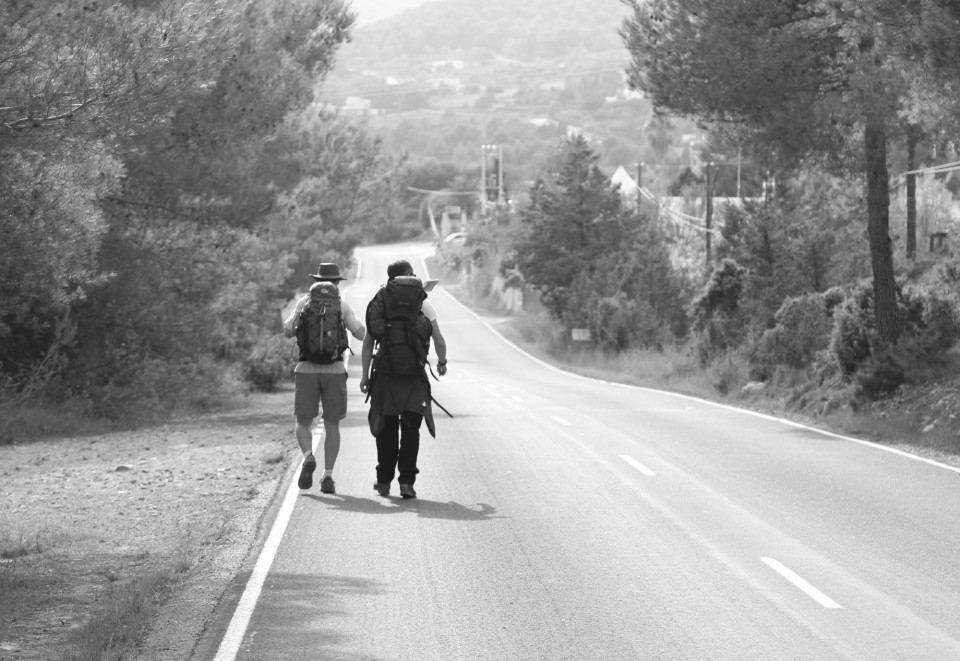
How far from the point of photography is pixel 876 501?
12.1 meters

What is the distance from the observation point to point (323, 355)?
12.2m

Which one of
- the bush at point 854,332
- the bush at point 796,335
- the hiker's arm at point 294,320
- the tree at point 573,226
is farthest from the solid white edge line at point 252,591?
the tree at point 573,226

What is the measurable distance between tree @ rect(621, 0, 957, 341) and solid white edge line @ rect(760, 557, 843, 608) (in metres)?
10.7

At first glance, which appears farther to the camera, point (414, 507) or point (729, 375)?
point (729, 375)

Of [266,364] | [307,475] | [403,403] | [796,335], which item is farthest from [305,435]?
[266,364]

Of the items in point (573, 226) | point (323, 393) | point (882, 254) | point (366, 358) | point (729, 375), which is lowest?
point (729, 375)

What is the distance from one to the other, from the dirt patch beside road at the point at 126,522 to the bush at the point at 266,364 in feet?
57.9

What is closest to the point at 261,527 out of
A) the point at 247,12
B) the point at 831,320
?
the point at 247,12

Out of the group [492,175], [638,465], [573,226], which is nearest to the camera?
[638,465]

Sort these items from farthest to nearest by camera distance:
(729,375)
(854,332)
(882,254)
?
Result: (729,375) → (854,332) → (882,254)

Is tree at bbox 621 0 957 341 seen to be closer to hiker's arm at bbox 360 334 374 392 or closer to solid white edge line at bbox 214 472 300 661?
hiker's arm at bbox 360 334 374 392

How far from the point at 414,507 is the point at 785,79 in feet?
41.5

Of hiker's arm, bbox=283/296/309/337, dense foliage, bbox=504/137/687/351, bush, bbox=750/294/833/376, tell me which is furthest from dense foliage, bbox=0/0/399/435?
dense foliage, bbox=504/137/687/351

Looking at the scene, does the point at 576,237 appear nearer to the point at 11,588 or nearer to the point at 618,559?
the point at 618,559
